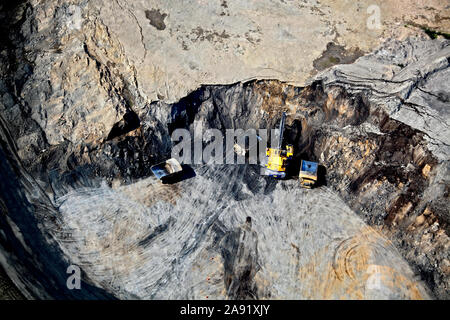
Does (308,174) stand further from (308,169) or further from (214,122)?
(214,122)

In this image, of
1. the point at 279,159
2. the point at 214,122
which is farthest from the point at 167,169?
the point at 279,159

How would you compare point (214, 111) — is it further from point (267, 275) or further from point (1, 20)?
point (1, 20)

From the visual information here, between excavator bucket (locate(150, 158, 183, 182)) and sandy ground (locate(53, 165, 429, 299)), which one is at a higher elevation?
excavator bucket (locate(150, 158, 183, 182))

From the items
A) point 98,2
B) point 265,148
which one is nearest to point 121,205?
point 265,148

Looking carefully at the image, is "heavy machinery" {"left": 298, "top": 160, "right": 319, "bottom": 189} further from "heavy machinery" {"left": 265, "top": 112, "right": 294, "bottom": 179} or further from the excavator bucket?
the excavator bucket

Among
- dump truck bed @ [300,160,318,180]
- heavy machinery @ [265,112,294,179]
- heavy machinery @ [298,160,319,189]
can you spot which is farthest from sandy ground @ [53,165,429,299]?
dump truck bed @ [300,160,318,180]

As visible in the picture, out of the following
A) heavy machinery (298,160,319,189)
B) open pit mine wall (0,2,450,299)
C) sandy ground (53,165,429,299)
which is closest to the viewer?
sandy ground (53,165,429,299)

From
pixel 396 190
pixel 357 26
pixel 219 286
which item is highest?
pixel 357 26
